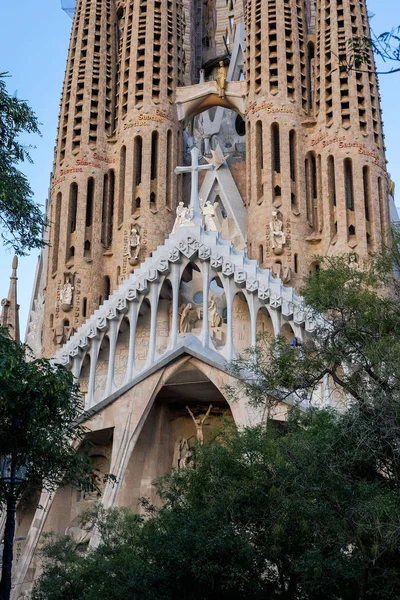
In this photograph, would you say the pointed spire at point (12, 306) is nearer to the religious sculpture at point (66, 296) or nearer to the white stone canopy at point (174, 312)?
the religious sculpture at point (66, 296)

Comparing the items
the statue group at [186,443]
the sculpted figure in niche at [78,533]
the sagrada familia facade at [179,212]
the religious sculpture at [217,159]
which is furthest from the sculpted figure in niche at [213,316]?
the sculpted figure in niche at [78,533]

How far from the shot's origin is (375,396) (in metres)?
10.4

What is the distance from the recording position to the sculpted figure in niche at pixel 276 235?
2391cm

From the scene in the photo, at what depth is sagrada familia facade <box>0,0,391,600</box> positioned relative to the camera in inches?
837

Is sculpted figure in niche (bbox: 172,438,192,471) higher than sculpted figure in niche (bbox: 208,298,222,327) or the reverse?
the reverse

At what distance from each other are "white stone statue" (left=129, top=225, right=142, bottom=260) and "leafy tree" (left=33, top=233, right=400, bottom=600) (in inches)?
465

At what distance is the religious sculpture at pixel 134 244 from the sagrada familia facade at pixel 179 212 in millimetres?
55

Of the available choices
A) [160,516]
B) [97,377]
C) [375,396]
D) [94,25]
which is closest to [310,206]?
[97,377]

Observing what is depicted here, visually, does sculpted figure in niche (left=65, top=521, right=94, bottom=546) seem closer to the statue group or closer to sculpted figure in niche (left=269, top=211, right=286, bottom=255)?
the statue group

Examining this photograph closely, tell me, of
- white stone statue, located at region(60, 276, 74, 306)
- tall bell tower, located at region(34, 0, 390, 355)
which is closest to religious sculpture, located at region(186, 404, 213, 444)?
tall bell tower, located at region(34, 0, 390, 355)

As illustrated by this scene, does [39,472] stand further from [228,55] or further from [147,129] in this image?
[228,55]

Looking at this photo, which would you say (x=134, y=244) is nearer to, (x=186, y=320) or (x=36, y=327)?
(x=186, y=320)

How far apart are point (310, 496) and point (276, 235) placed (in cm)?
1341

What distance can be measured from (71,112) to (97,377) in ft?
28.2
